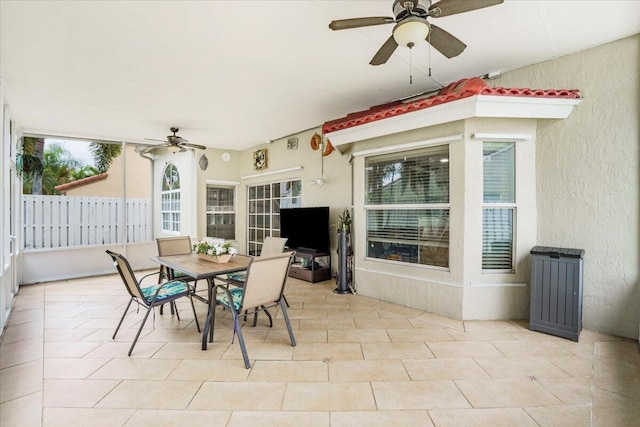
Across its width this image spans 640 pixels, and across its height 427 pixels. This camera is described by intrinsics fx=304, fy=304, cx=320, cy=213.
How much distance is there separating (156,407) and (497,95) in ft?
13.3

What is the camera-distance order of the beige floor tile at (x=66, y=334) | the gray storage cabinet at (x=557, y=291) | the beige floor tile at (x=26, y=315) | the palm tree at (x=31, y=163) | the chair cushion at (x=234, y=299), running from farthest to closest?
the palm tree at (x=31, y=163)
the beige floor tile at (x=26, y=315)
the beige floor tile at (x=66, y=334)
the gray storage cabinet at (x=557, y=291)
the chair cushion at (x=234, y=299)

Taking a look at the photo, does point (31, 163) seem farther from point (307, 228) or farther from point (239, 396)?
point (239, 396)

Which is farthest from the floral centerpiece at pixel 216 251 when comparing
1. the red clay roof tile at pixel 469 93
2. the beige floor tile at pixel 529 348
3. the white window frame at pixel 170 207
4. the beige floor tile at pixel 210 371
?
the white window frame at pixel 170 207

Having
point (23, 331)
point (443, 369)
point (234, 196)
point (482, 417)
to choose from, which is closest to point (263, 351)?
point (443, 369)

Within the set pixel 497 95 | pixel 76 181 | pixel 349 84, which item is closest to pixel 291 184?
pixel 349 84

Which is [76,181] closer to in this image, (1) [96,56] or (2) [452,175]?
(1) [96,56]

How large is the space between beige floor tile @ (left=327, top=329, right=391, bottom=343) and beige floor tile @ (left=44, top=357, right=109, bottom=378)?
2035 mm

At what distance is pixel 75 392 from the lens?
218 centimetres

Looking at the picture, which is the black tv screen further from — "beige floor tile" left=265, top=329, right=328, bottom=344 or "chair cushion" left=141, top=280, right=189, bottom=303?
"chair cushion" left=141, top=280, right=189, bottom=303

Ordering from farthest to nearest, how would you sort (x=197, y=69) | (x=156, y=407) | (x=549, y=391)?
(x=197, y=69) < (x=549, y=391) < (x=156, y=407)

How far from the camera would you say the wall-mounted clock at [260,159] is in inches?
276

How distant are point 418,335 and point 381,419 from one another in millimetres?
1388

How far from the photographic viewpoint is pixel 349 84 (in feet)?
12.7

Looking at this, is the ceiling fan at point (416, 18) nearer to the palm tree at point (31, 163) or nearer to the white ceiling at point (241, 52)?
the white ceiling at point (241, 52)
